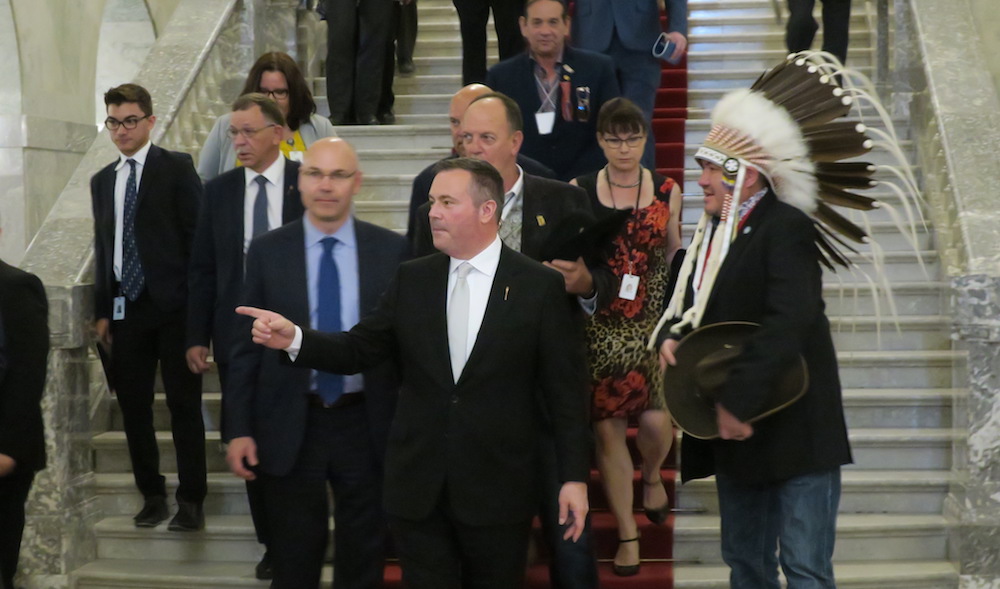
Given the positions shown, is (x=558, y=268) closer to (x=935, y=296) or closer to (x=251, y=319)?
(x=251, y=319)

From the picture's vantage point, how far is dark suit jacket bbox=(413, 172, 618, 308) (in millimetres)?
4410

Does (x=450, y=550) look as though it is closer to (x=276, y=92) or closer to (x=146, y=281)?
(x=146, y=281)

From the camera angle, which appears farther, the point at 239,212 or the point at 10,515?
the point at 239,212

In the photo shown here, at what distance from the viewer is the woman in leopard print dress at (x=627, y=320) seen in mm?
4953

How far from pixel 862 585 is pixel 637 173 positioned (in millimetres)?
1953

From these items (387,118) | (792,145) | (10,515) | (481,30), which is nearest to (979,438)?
(792,145)

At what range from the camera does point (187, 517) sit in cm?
546

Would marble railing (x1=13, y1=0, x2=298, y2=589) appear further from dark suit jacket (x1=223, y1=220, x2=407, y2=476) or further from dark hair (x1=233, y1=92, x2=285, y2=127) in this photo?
dark suit jacket (x1=223, y1=220, x2=407, y2=476)

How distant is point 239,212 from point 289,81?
925 mm

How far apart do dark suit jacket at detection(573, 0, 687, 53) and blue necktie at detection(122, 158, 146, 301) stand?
8.35 feet

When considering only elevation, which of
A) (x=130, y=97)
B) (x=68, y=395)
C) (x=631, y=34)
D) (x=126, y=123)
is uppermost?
(x=631, y=34)

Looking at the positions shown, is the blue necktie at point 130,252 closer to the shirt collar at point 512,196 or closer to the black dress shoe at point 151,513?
the black dress shoe at point 151,513

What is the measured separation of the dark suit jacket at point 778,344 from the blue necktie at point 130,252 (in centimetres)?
264

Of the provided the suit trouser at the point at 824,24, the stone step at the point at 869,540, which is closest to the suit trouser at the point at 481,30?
the suit trouser at the point at 824,24
